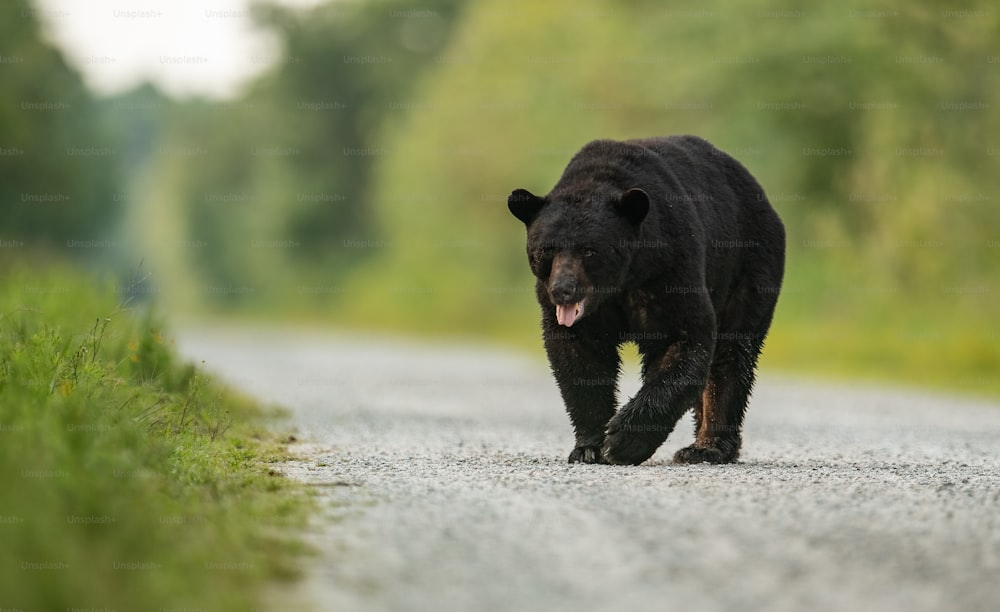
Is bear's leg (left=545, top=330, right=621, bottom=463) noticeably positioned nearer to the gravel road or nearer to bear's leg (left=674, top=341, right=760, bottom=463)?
the gravel road

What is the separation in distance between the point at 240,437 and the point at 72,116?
43362 mm

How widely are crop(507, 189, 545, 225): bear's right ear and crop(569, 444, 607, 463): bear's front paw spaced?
1.41 metres

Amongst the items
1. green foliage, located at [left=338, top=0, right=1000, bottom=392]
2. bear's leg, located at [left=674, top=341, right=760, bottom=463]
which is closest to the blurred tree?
green foliage, located at [left=338, top=0, right=1000, bottom=392]

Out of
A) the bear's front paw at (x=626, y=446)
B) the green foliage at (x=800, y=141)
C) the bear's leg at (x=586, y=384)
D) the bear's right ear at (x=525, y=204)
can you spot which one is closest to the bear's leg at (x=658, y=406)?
the bear's front paw at (x=626, y=446)

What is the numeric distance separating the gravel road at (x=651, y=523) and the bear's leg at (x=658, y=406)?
0.16 meters

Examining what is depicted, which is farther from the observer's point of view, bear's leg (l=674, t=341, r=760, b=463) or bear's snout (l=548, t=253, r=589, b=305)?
bear's leg (l=674, t=341, r=760, b=463)

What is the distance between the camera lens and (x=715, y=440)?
28.9 ft

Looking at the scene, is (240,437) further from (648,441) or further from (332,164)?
(332,164)

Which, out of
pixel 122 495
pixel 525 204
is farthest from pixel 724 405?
pixel 122 495

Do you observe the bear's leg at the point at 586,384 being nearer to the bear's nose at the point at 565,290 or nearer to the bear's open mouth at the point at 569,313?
the bear's open mouth at the point at 569,313

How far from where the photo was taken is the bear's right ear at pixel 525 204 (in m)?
8.02

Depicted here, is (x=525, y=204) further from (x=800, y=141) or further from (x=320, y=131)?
(x=320, y=131)

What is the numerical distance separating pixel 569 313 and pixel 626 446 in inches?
33.3

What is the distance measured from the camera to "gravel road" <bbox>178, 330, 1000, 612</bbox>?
4695 millimetres
